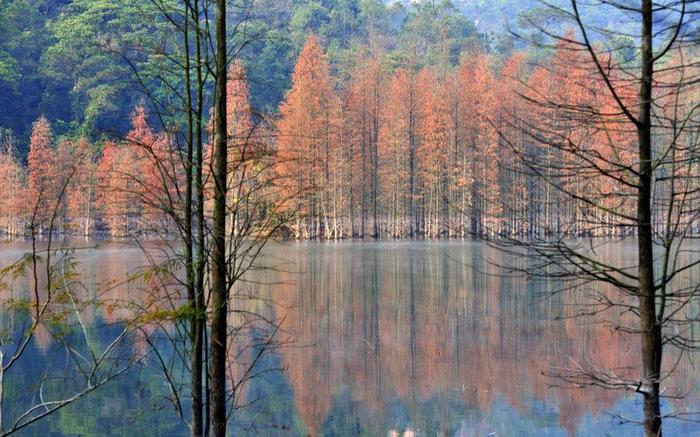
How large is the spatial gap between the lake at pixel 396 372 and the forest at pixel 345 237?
1.9 inches

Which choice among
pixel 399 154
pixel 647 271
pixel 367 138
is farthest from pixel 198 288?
pixel 367 138

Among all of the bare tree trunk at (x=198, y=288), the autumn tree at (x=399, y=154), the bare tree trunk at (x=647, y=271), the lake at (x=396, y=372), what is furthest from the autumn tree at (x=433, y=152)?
the bare tree trunk at (x=647, y=271)

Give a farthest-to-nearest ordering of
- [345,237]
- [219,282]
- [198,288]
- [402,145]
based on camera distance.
Result: [402,145]
[345,237]
[198,288]
[219,282]

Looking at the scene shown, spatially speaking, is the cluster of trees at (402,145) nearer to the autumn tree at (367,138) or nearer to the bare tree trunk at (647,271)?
the autumn tree at (367,138)

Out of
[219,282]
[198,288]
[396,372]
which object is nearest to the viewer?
[219,282]

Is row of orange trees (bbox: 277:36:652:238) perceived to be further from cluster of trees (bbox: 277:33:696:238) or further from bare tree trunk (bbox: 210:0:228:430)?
bare tree trunk (bbox: 210:0:228:430)

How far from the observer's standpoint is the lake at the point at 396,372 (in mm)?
8039

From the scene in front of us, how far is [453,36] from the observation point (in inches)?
2215

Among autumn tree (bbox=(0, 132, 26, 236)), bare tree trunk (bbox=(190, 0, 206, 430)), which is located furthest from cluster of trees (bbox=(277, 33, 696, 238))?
bare tree trunk (bbox=(190, 0, 206, 430))

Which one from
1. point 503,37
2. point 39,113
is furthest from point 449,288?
point 503,37

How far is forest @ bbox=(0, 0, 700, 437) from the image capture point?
3949mm

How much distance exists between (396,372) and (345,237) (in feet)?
85.3

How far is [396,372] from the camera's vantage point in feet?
32.3

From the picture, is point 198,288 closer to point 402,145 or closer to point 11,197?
point 11,197
